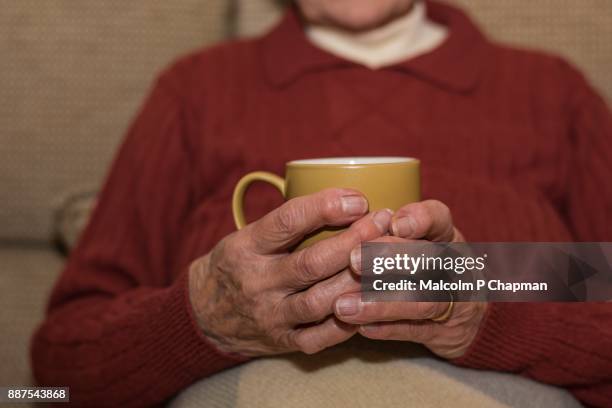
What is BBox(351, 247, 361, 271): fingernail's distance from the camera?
0.53 metres

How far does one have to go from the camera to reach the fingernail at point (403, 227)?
54cm

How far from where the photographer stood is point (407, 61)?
2.93 feet

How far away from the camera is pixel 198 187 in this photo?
Answer: 2.89 ft

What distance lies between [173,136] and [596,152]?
0.53 metres

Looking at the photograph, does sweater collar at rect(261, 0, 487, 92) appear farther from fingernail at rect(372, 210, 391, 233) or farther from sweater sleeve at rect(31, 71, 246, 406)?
fingernail at rect(372, 210, 391, 233)

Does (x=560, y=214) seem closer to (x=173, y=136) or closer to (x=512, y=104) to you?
(x=512, y=104)

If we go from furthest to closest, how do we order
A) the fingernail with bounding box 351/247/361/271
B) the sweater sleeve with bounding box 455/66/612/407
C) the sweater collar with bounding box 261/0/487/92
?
1. the sweater collar with bounding box 261/0/487/92
2. the sweater sleeve with bounding box 455/66/612/407
3. the fingernail with bounding box 351/247/361/271

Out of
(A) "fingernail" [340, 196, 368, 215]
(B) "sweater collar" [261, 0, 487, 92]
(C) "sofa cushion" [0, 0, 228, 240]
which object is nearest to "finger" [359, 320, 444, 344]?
(A) "fingernail" [340, 196, 368, 215]

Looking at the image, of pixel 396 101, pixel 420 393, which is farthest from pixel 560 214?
pixel 420 393

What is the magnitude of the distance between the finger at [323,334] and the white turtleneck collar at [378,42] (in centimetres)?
43

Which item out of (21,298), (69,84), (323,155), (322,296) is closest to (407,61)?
(323,155)

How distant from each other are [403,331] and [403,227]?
10 cm

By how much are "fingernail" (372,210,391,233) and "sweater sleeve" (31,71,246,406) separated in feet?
0.69

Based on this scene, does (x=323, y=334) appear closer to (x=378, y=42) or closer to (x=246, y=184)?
(x=246, y=184)
